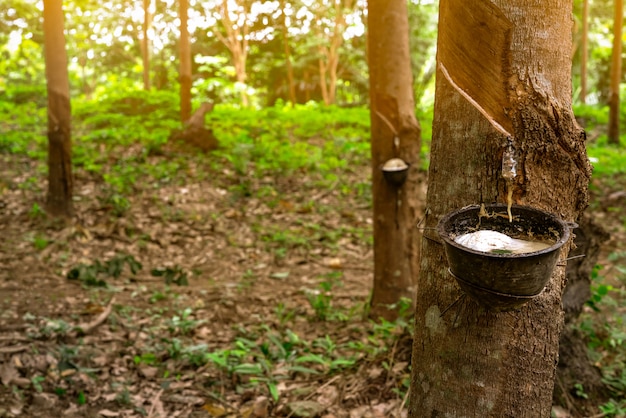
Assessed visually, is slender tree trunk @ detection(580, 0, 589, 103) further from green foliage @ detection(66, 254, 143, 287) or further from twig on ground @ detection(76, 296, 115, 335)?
twig on ground @ detection(76, 296, 115, 335)

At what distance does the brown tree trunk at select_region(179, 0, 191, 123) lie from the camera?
8859 mm

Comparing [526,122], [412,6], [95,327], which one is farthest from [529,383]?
[412,6]

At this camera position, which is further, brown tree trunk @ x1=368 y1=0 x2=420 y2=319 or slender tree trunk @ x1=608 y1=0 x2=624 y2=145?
slender tree trunk @ x1=608 y1=0 x2=624 y2=145

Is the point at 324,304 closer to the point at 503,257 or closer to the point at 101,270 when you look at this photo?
the point at 101,270

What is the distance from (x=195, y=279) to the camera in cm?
554

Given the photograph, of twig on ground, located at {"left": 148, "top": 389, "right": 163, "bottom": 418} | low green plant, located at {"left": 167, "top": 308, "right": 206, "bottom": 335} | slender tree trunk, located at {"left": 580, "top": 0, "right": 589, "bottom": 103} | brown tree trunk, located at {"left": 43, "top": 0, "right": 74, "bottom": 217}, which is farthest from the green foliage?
slender tree trunk, located at {"left": 580, "top": 0, "right": 589, "bottom": 103}

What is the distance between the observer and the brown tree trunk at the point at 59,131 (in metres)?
6.18

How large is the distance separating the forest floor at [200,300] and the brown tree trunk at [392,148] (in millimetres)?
469

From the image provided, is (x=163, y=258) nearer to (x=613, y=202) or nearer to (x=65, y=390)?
(x=65, y=390)

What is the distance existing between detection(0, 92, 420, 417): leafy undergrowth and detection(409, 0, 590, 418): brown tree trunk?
4.00 ft

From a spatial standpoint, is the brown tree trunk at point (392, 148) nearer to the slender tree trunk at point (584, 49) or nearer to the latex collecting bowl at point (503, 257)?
the latex collecting bowl at point (503, 257)

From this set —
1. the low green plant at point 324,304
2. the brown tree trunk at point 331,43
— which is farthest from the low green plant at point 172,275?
the brown tree trunk at point 331,43

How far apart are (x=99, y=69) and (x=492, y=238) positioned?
20508mm

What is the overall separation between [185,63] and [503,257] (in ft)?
28.6
